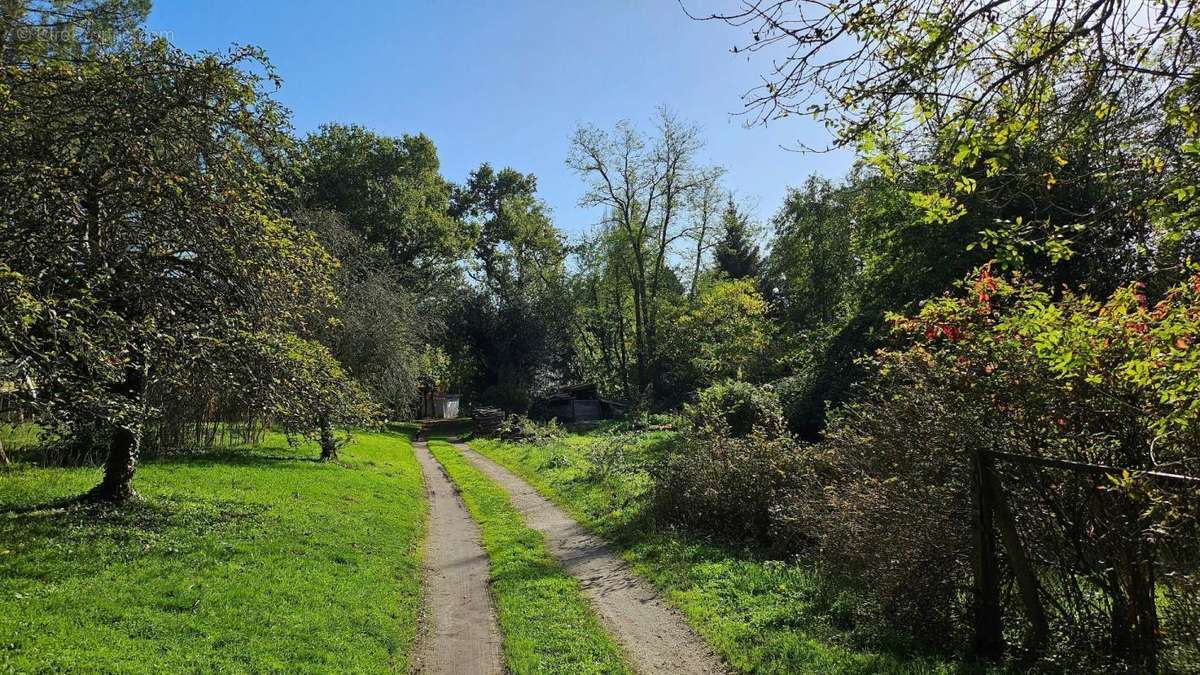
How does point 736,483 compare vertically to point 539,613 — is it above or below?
above

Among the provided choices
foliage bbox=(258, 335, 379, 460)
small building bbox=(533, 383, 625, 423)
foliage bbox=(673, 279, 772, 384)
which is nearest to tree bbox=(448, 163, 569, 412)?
small building bbox=(533, 383, 625, 423)

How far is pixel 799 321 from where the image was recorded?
43.0 meters

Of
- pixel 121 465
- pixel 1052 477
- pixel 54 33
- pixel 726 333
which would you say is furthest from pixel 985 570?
pixel 726 333

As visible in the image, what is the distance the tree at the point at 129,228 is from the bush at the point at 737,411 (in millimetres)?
7853

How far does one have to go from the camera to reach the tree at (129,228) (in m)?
6.57

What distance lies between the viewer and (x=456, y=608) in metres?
7.63

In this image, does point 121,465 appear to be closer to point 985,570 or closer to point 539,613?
point 539,613

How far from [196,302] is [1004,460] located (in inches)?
424

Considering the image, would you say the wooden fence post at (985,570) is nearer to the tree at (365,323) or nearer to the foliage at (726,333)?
the tree at (365,323)

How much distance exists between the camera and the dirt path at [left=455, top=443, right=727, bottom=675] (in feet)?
19.2

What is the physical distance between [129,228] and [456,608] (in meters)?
6.84

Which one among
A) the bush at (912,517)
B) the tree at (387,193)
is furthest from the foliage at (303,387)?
the tree at (387,193)

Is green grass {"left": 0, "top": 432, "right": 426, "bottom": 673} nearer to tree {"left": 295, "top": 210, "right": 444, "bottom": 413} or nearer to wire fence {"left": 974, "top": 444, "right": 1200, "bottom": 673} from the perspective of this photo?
wire fence {"left": 974, "top": 444, "right": 1200, "bottom": 673}

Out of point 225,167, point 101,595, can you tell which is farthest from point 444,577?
point 225,167
